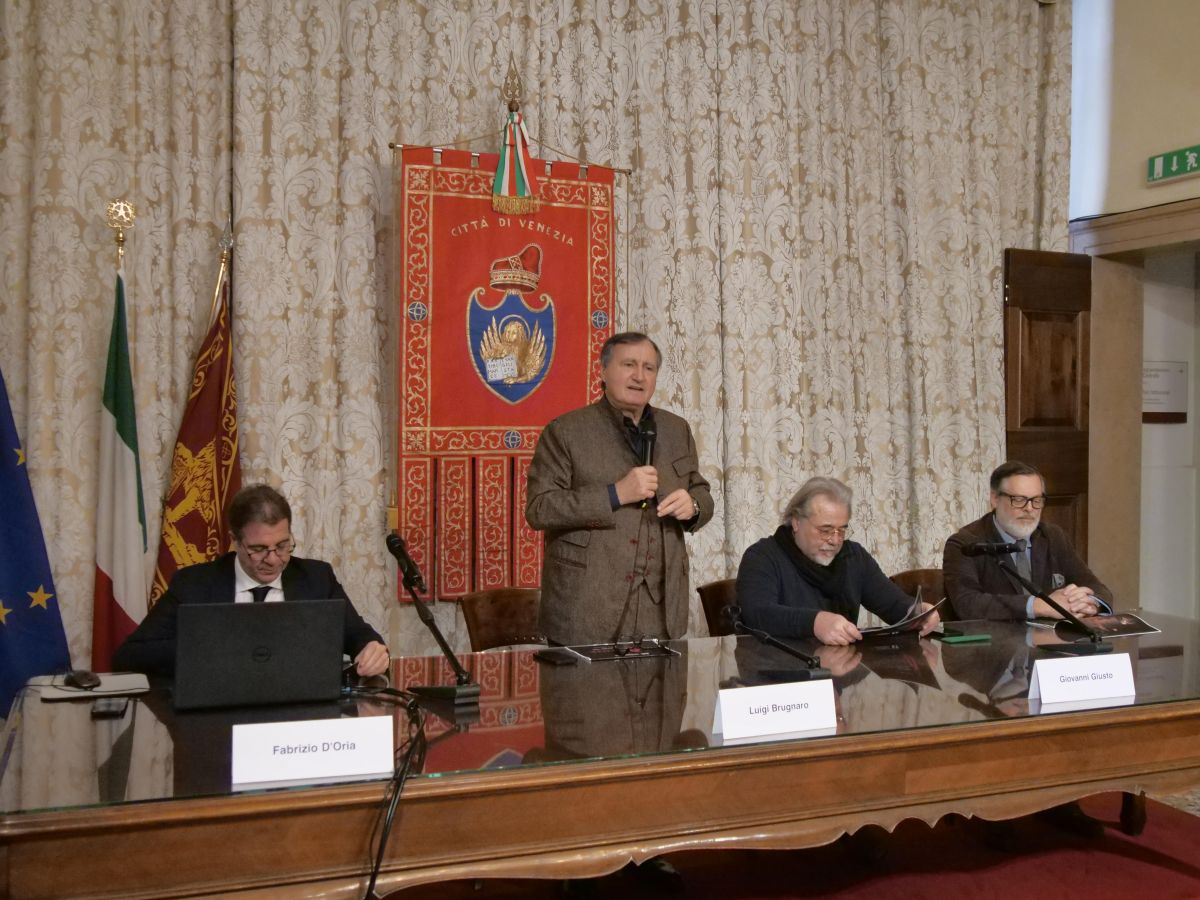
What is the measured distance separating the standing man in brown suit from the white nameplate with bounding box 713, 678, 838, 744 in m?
1.16

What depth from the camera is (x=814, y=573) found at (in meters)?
3.14

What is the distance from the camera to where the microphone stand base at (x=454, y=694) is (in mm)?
2199

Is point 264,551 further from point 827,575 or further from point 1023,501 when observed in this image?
point 1023,501

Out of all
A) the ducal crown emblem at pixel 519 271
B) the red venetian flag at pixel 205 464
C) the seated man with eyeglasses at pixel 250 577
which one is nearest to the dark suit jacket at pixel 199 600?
the seated man with eyeglasses at pixel 250 577

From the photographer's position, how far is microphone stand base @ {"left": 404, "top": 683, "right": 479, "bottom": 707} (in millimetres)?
2199

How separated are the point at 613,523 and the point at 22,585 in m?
1.87

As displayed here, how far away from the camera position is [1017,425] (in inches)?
216

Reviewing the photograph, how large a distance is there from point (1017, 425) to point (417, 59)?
11.0ft

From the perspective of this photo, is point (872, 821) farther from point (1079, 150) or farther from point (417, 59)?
point (1079, 150)

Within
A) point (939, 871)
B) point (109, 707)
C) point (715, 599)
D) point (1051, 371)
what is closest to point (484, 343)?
point (715, 599)

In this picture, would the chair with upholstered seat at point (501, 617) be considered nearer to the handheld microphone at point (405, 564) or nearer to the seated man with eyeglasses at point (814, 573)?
the seated man with eyeglasses at point (814, 573)

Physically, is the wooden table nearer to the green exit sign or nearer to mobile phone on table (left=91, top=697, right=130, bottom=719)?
mobile phone on table (left=91, top=697, right=130, bottom=719)

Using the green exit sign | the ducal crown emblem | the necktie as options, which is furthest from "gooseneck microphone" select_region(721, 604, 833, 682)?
the green exit sign

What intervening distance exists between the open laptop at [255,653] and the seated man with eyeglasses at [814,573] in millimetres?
1341
